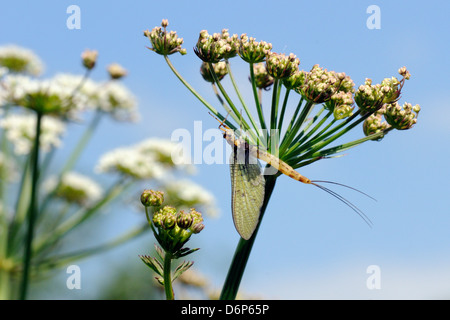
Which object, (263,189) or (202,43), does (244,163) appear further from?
(202,43)

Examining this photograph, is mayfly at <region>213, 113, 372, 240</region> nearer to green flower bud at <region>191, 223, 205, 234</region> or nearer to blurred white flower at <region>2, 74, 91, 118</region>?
green flower bud at <region>191, 223, 205, 234</region>

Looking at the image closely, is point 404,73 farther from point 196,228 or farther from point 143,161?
point 143,161

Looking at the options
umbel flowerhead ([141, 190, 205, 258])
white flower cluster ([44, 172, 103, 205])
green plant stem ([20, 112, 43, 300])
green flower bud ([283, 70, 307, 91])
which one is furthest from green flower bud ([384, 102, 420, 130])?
white flower cluster ([44, 172, 103, 205])

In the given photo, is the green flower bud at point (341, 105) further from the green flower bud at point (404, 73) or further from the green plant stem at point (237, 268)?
the green plant stem at point (237, 268)

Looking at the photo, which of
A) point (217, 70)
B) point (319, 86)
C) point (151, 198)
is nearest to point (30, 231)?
point (151, 198)

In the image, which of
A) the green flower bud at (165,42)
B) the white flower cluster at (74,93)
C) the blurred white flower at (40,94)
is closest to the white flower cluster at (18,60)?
the white flower cluster at (74,93)
